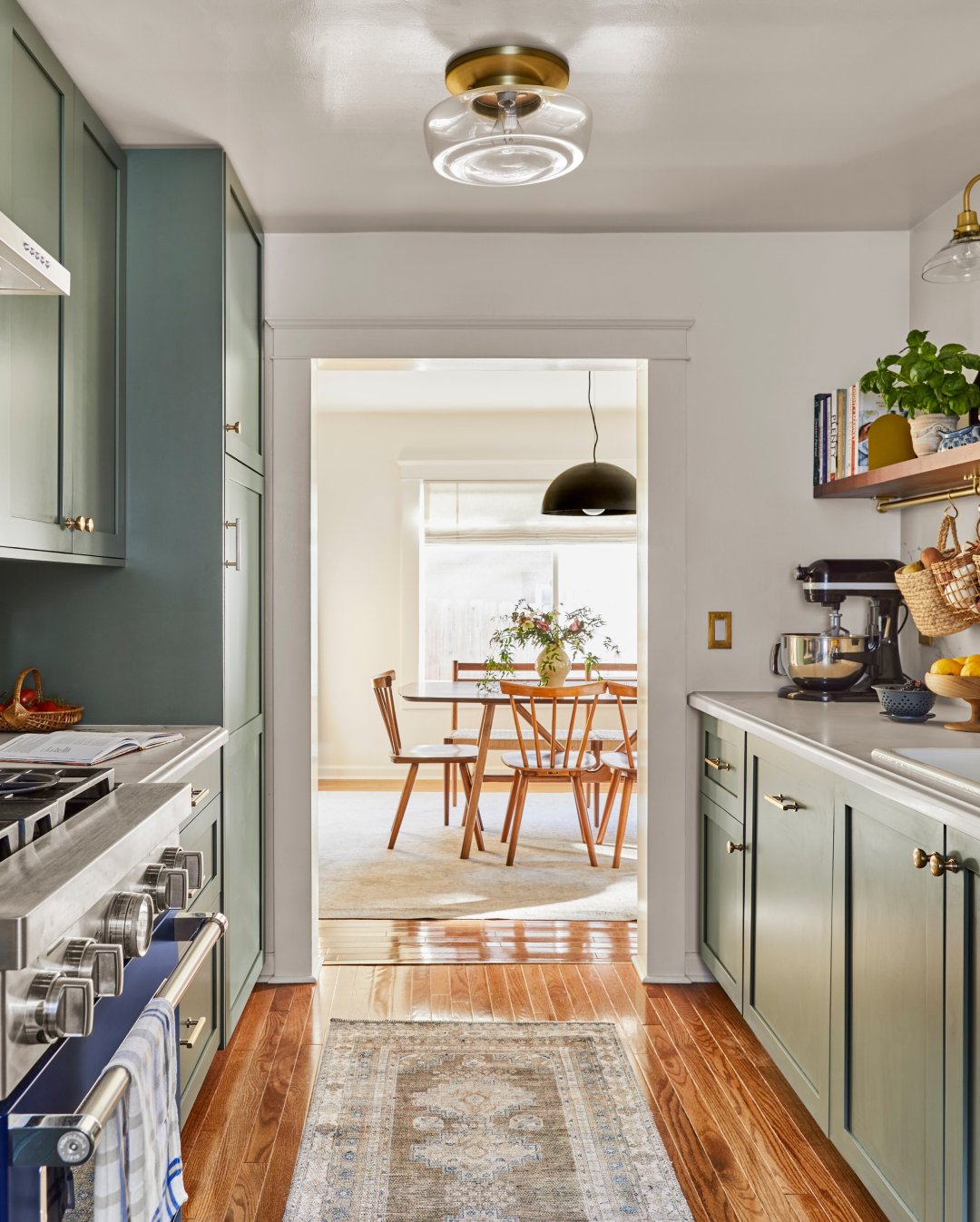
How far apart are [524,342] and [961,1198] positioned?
98.1 inches

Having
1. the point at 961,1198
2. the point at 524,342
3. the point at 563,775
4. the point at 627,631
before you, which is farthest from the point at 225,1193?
the point at 627,631

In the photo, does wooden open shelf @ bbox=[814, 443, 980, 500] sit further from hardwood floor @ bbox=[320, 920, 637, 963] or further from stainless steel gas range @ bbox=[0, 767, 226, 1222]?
stainless steel gas range @ bbox=[0, 767, 226, 1222]

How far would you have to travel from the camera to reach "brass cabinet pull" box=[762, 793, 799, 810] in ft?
7.36

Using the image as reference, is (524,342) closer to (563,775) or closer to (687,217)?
(687,217)

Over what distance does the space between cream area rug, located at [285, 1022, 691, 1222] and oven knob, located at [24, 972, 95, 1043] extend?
44.1 inches

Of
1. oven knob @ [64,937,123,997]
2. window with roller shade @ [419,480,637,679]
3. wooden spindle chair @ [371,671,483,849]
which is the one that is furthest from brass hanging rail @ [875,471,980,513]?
window with roller shade @ [419,480,637,679]

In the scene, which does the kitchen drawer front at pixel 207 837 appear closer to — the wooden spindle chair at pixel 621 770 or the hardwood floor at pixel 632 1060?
the hardwood floor at pixel 632 1060

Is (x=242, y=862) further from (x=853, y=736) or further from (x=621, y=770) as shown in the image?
(x=621, y=770)

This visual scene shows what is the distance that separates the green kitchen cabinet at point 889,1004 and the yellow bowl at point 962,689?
477mm

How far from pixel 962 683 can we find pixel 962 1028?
96cm

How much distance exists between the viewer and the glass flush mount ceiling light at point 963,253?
7.44 feet

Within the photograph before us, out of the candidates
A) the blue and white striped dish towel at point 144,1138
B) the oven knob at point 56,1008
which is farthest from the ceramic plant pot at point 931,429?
the oven knob at point 56,1008

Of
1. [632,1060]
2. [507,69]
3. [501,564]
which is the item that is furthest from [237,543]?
[501,564]

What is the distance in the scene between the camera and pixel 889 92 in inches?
90.2
